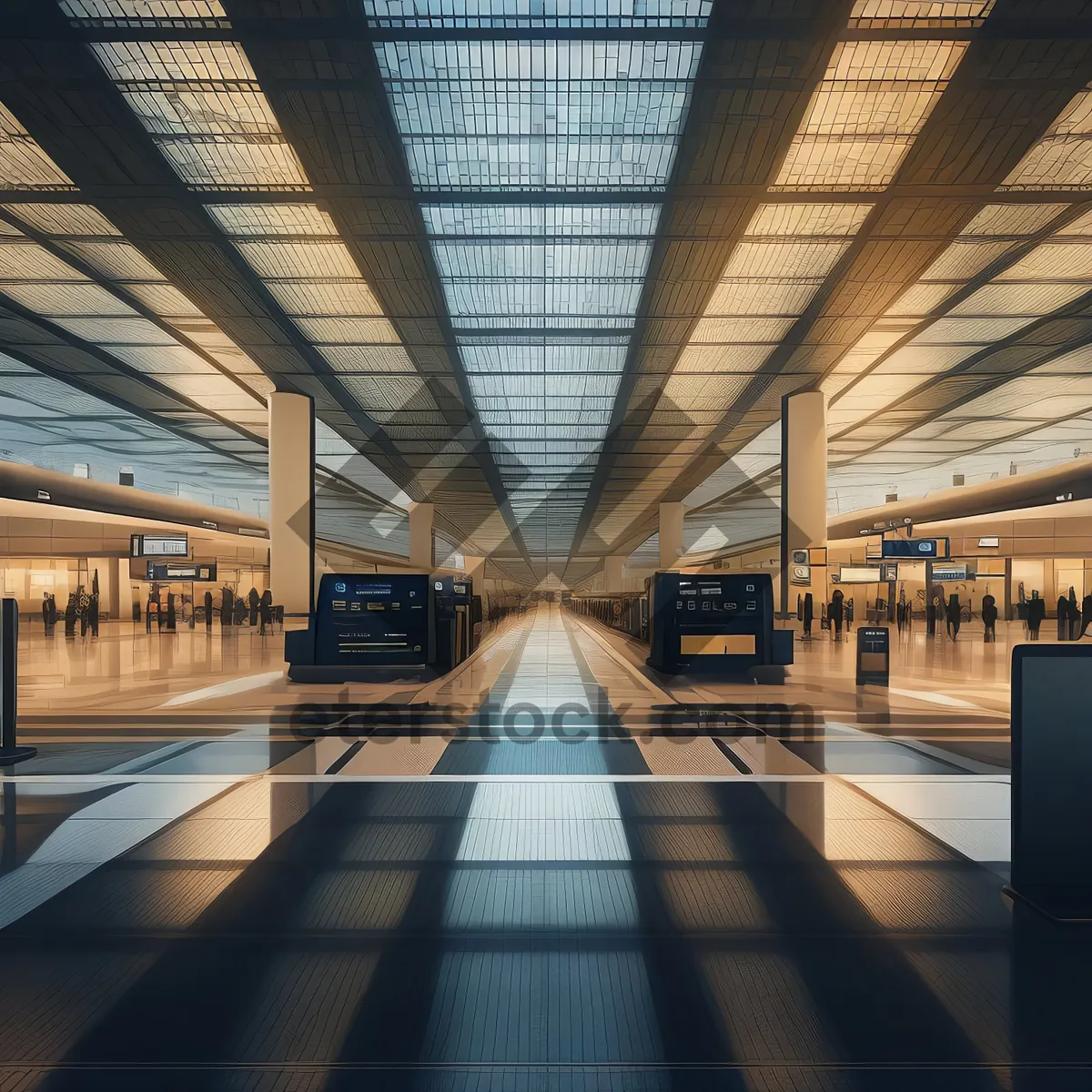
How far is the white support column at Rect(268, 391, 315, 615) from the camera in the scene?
21.2 metres

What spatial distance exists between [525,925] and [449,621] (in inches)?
576

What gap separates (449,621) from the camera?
62.3 feet

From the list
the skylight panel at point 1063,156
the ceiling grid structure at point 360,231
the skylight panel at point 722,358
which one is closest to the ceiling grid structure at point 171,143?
the ceiling grid structure at point 360,231

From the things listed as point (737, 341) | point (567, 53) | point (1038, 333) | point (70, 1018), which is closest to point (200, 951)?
point (70, 1018)

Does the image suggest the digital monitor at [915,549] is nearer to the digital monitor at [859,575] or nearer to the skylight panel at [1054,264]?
the digital monitor at [859,575]

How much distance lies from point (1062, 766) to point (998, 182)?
8826mm

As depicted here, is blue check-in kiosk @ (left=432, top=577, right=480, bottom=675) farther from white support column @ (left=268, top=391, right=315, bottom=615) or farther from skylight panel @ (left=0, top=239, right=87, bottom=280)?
skylight panel @ (left=0, top=239, right=87, bottom=280)

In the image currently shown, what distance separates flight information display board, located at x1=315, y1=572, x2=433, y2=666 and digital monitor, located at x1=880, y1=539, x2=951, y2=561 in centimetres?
1823

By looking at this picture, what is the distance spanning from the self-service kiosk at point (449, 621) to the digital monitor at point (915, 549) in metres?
15.0

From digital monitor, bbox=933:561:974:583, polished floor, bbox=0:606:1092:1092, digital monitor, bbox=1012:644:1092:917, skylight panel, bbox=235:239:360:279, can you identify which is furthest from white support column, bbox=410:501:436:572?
digital monitor, bbox=1012:644:1092:917

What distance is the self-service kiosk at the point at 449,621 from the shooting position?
18.9m

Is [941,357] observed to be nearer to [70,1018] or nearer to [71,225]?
[71,225]

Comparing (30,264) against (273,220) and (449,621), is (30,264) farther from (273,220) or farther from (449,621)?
(449,621)

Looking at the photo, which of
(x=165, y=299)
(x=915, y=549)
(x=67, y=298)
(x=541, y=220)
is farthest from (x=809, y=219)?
(x=915, y=549)
